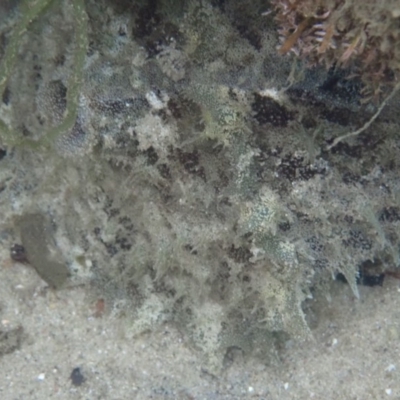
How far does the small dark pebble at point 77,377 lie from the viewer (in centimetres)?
287

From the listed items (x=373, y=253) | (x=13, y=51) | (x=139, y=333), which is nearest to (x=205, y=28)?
(x=13, y=51)

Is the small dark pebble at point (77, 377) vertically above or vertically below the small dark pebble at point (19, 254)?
below

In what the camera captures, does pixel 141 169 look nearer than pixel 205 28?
No

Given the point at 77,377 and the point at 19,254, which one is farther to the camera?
the point at 19,254

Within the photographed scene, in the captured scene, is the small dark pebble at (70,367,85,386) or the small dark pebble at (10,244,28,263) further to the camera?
the small dark pebble at (10,244,28,263)

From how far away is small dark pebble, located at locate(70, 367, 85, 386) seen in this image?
2867 millimetres

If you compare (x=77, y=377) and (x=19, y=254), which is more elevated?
(x=19, y=254)

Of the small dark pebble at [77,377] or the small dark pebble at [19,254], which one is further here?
the small dark pebble at [19,254]

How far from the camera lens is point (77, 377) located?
289cm

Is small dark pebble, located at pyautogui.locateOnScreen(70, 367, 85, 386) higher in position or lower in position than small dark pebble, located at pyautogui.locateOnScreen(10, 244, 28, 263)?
lower

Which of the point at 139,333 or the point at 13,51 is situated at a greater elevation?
the point at 13,51

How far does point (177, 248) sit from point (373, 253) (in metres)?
1.03

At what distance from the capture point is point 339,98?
226 cm

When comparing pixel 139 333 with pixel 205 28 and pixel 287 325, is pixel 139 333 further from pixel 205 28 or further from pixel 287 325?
pixel 205 28
